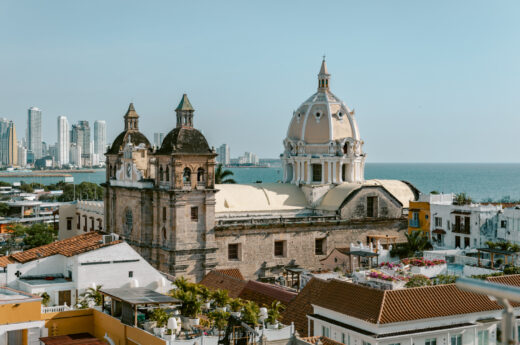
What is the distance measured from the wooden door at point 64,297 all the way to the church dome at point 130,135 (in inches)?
1100

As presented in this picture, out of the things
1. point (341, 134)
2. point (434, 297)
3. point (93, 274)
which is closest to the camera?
point (434, 297)

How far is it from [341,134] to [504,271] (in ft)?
98.6

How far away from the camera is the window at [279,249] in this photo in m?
56.6

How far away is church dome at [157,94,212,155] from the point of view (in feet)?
167

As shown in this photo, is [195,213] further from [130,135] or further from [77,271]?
[77,271]

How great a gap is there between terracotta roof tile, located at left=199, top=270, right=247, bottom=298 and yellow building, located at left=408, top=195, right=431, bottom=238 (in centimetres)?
2090

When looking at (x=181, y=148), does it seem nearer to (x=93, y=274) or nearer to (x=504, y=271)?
→ (x=93, y=274)

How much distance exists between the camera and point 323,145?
6500 centimetres

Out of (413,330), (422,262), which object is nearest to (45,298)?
(413,330)

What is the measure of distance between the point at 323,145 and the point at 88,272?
3528cm

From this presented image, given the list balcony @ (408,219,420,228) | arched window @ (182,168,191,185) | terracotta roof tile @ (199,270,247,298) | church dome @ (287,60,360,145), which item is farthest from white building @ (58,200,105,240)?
balcony @ (408,219,420,228)

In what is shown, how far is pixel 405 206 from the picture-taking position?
66750 millimetres

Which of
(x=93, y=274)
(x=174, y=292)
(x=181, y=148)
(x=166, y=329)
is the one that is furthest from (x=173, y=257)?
→ (x=166, y=329)

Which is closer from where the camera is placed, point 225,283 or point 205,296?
point 205,296
